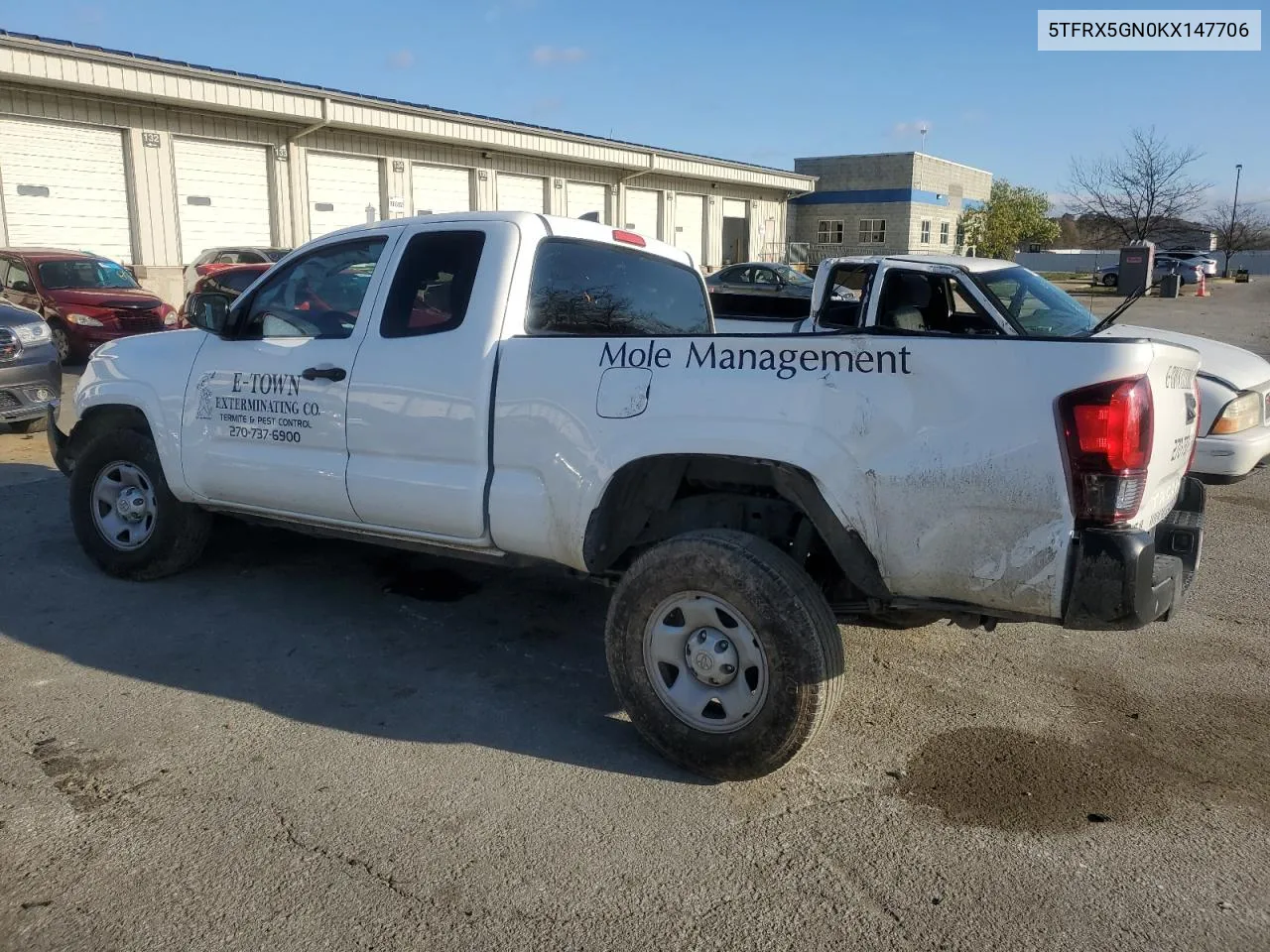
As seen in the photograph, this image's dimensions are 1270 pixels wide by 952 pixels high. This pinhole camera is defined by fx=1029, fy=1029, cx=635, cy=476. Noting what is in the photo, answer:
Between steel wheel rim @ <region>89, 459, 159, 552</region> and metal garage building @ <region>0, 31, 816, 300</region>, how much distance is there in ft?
45.8

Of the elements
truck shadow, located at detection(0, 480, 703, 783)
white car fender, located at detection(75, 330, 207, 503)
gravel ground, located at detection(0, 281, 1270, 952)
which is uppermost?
white car fender, located at detection(75, 330, 207, 503)

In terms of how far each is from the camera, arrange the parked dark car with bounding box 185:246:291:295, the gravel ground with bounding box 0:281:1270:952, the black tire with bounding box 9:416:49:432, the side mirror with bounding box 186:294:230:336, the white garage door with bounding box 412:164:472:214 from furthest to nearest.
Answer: the white garage door with bounding box 412:164:472:214
the parked dark car with bounding box 185:246:291:295
the black tire with bounding box 9:416:49:432
the side mirror with bounding box 186:294:230:336
the gravel ground with bounding box 0:281:1270:952

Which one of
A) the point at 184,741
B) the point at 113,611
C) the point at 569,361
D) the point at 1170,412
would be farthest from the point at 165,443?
the point at 1170,412

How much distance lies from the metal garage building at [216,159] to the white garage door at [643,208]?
2506mm

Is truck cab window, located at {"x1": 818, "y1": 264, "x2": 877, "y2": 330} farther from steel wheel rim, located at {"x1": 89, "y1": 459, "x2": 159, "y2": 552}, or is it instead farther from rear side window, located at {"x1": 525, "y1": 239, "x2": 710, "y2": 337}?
steel wheel rim, located at {"x1": 89, "y1": 459, "x2": 159, "y2": 552}

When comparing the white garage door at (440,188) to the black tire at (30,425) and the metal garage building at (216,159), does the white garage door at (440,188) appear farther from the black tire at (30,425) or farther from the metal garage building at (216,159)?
the black tire at (30,425)

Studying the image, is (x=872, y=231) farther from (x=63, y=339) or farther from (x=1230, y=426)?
(x=1230, y=426)

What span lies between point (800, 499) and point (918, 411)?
1.72 ft

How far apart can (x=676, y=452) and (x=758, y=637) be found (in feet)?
2.34

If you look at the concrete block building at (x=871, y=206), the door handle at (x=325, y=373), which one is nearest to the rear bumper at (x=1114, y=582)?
the door handle at (x=325, y=373)

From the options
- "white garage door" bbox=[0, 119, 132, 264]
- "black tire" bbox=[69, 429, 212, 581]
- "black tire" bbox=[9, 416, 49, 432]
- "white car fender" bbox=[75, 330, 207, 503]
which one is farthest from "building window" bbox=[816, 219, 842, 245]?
"black tire" bbox=[69, 429, 212, 581]

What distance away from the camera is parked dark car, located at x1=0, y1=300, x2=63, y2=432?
933 centimetres

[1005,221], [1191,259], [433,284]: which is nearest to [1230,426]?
[433,284]

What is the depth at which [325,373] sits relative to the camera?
4.72 m
